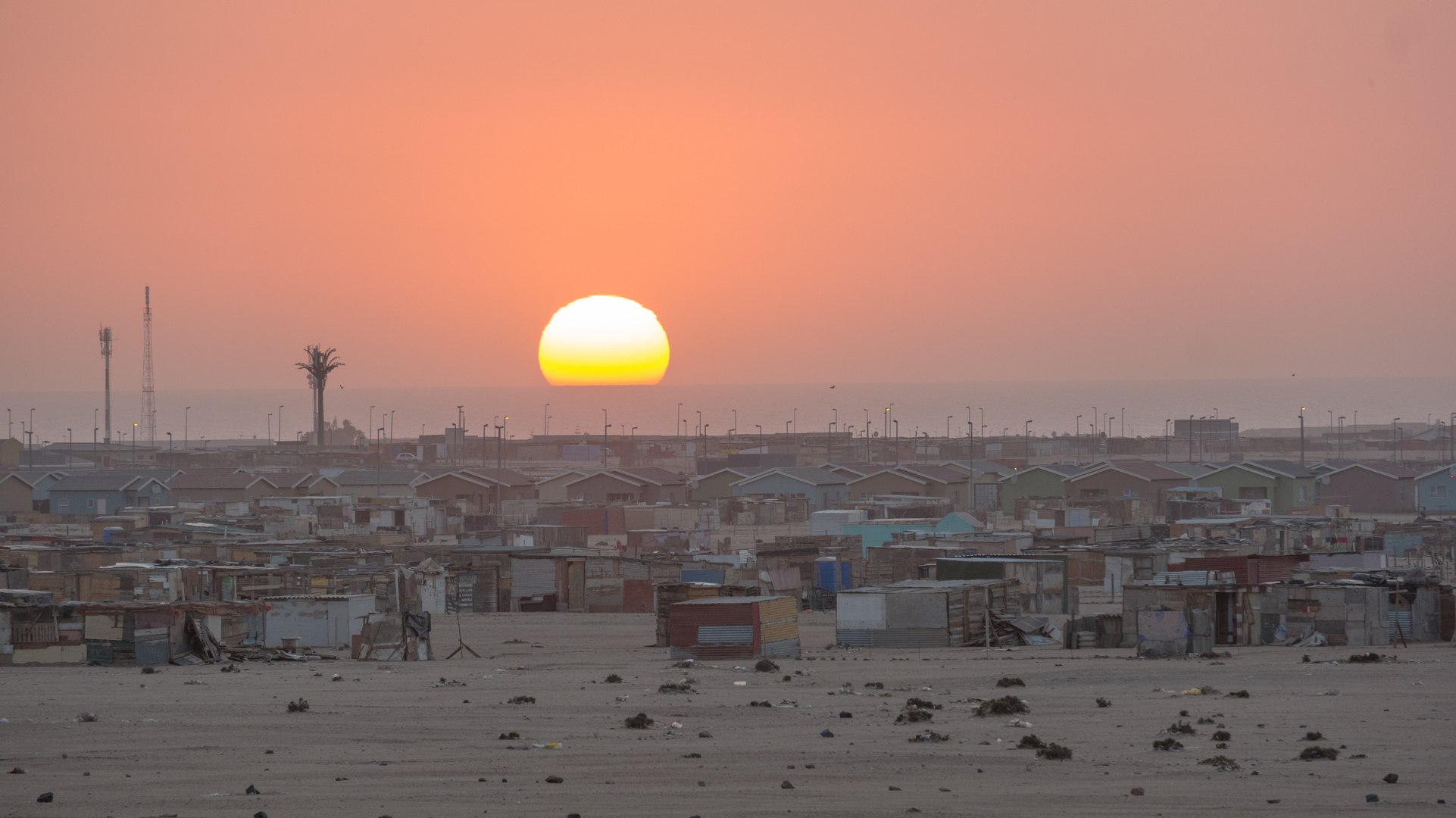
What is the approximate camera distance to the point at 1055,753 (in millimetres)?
17453

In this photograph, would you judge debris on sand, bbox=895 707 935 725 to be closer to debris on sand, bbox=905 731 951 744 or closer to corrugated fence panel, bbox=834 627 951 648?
debris on sand, bbox=905 731 951 744

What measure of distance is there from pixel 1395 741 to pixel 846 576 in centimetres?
2674

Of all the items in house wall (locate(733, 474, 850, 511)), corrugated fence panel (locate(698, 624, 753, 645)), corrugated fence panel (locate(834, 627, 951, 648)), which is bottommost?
corrugated fence panel (locate(834, 627, 951, 648))

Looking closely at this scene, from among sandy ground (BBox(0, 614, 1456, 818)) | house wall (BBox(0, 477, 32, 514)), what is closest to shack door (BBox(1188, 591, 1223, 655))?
sandy ground (BBox(0, 614, 1456, 818))

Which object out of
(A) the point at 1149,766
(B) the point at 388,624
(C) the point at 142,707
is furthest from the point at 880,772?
(B) the point at 388,624

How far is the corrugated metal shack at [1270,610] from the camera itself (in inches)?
1169

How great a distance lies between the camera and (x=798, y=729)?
19.8 m

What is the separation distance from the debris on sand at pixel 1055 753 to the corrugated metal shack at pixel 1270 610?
38.2ft

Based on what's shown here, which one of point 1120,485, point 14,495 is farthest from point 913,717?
point 14,495

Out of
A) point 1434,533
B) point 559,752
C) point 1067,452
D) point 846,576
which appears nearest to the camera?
point 559,752

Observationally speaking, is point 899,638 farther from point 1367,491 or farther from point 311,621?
point 1367,491

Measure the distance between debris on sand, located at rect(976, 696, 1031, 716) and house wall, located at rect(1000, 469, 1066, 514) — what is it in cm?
6394

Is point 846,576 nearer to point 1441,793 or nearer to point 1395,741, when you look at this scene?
point 1395,741

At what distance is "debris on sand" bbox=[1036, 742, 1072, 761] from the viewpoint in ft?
57.0
